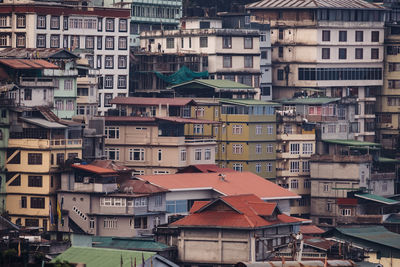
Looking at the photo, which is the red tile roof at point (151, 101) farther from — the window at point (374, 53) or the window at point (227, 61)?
the window at point (374, 53)

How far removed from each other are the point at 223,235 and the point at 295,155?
127 ft

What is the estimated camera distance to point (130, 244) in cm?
14262

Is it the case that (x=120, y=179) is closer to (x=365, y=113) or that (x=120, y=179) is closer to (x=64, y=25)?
(x=64, y=25)

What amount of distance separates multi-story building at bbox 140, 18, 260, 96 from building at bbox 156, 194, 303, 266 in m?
42.2

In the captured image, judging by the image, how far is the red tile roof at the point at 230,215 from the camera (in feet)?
475

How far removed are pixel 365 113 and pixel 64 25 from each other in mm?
37228

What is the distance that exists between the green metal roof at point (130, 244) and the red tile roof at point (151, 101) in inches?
1174

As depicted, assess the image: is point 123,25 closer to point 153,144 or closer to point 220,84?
point 220,84

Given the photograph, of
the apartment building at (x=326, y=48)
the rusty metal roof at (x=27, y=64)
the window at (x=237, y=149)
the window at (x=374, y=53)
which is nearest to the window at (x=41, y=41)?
the rusty metal roof at (x=27, y=64)

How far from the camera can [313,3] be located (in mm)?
195125

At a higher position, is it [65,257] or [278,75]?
[278,75]

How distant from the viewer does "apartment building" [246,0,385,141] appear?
19450 cm

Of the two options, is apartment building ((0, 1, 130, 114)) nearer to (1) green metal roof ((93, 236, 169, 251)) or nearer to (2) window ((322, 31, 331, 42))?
(2) window ((322, 31, 331, 42))

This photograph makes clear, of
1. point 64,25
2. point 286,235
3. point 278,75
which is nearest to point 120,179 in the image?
point 286,235
